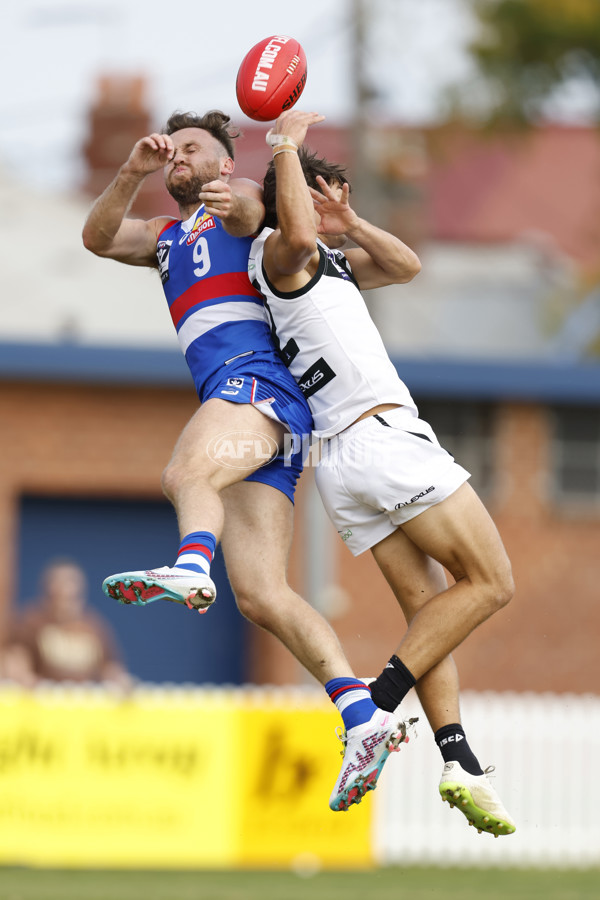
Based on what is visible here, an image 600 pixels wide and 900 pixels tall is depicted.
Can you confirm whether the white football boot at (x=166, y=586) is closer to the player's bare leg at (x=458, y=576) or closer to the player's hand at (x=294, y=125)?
the player's bare leg at (x=458, y=576)

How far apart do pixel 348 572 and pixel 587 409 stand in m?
3.57

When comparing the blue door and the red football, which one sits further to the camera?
the blue door

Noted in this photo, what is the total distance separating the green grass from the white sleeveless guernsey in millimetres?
5726

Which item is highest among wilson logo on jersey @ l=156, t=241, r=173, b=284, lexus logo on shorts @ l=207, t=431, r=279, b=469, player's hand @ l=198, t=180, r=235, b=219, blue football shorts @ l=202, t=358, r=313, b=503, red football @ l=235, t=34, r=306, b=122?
red football @ l=235, t=34, r=306, b=122

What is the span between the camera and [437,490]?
6113 mm

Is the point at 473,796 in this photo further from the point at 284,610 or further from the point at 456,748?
the point at 284,610

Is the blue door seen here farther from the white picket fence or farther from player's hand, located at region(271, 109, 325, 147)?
player's hand, located at region(271, 109, 325, 147)

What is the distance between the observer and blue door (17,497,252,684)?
1703 centimetres

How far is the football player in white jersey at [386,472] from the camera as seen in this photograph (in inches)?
242

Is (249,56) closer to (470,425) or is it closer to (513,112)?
(470,425)

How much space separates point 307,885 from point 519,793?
240cm

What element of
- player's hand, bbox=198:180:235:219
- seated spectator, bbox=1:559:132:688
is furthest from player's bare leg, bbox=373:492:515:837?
seated spectator, bbox=1:559:132:688

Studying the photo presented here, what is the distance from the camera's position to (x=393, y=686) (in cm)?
625

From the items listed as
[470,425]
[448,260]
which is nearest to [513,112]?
[448,260]
